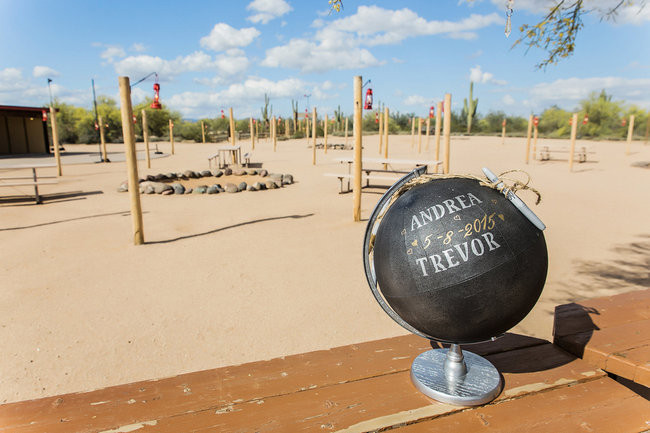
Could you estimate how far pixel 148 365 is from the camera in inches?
155

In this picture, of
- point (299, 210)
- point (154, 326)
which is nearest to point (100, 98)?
point (299, 210)

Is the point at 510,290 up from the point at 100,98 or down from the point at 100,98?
down

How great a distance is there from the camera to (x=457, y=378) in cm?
205

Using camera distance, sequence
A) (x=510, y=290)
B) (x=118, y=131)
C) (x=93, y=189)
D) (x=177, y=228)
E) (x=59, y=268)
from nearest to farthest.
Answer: (x=510, y=290) < (x=59, y=268) < (x=177, y=228) < (x=93, y=189) < (x=118, y=131)

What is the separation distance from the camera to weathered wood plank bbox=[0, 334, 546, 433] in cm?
186

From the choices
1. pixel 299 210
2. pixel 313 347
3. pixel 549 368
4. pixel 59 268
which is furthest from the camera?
pixel 299 210

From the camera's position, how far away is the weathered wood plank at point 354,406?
5.93 feet

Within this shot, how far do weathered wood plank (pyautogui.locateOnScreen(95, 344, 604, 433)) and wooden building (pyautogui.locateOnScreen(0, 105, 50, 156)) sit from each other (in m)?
32.9

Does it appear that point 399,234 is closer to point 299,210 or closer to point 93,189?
point 299,210

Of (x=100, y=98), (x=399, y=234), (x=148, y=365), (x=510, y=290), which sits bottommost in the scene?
(x=148, y=365)

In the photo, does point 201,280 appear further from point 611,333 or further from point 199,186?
point 199,186

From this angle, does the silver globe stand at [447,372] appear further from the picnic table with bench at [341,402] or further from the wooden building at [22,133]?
the wooden building at [22,133]

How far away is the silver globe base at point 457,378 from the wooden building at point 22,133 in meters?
33.3

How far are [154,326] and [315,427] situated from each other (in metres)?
3.49
